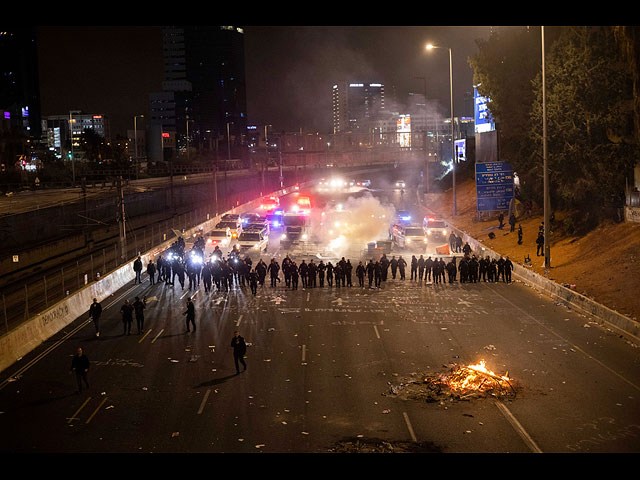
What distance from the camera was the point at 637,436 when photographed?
12.6 meters

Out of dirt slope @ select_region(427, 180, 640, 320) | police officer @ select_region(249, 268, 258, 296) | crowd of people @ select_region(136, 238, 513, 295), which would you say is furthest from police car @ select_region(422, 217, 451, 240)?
police officer @ select_region(249, 268, 258, 296)

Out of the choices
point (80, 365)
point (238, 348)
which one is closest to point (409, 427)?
point (238, 348)

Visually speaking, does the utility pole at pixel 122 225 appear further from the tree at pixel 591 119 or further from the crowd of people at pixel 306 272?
the tree at pixel 591 119

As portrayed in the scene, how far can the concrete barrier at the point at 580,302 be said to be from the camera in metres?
20.4

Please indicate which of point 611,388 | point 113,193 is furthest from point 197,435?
point 113,193

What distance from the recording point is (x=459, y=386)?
1564 centimetres

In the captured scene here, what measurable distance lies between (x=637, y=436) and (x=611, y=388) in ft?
9.97

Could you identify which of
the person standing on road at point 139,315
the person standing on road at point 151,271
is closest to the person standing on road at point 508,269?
the person standing on road at point 151,271

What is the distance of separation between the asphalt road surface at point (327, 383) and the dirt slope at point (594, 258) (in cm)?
209

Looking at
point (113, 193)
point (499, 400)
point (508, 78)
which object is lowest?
point (499, 400)

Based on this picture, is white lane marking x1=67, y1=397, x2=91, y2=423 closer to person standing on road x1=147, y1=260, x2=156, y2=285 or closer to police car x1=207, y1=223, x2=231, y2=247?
person standing on road x1=147, y1=260, x2=156, y2=285

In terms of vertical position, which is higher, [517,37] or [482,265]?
[517,37]

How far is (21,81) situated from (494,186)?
148649 millimetres
